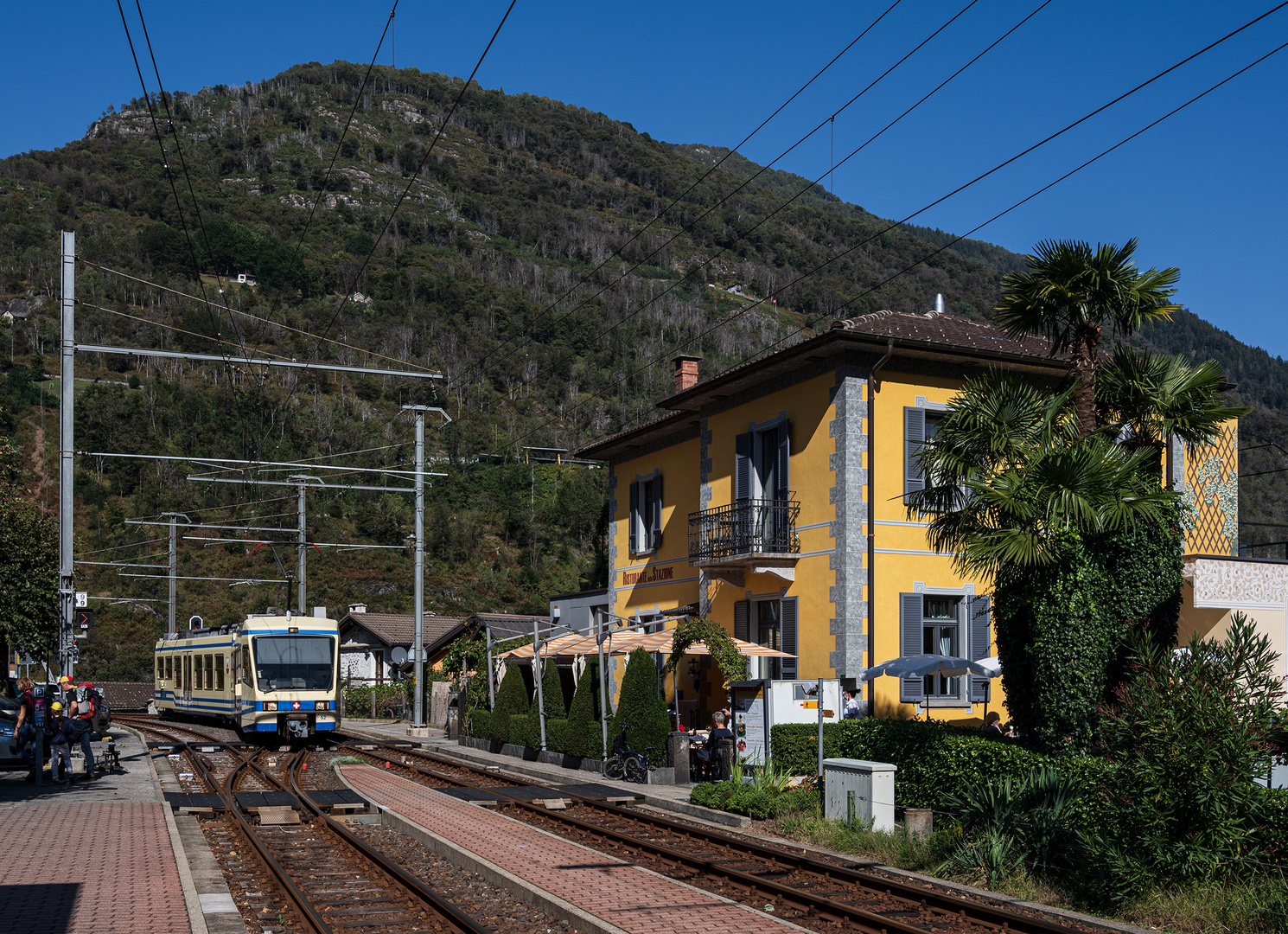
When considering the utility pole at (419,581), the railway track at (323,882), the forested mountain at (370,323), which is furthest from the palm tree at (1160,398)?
the utility pole at (419,581)

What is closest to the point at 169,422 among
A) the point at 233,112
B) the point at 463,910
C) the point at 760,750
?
the point at 760,750

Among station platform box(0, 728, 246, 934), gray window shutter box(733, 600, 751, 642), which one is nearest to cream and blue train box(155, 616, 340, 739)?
station platform box(0, 728, 246, 934)

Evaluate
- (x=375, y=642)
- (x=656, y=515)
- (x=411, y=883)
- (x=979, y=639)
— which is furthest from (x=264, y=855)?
(x=375, y=642)

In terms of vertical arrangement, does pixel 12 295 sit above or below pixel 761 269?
below

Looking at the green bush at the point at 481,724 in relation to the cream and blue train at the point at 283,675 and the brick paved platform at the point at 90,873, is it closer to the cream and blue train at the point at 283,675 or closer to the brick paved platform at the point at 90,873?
the cream and blue train at the point at 283,675

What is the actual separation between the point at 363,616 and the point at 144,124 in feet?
467

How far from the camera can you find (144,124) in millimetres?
173250

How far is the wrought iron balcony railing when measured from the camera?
24641mm

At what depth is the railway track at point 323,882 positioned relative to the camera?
10.3 m

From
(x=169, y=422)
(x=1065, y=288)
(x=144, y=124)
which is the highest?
(x=144, y=124)

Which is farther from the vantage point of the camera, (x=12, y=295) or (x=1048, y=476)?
(x=12, y=295)

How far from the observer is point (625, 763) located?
2195 centimetres

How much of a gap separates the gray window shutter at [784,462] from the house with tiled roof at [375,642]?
29.6 meters

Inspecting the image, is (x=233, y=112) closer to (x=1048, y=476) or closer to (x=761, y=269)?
(x=761, y=269)
